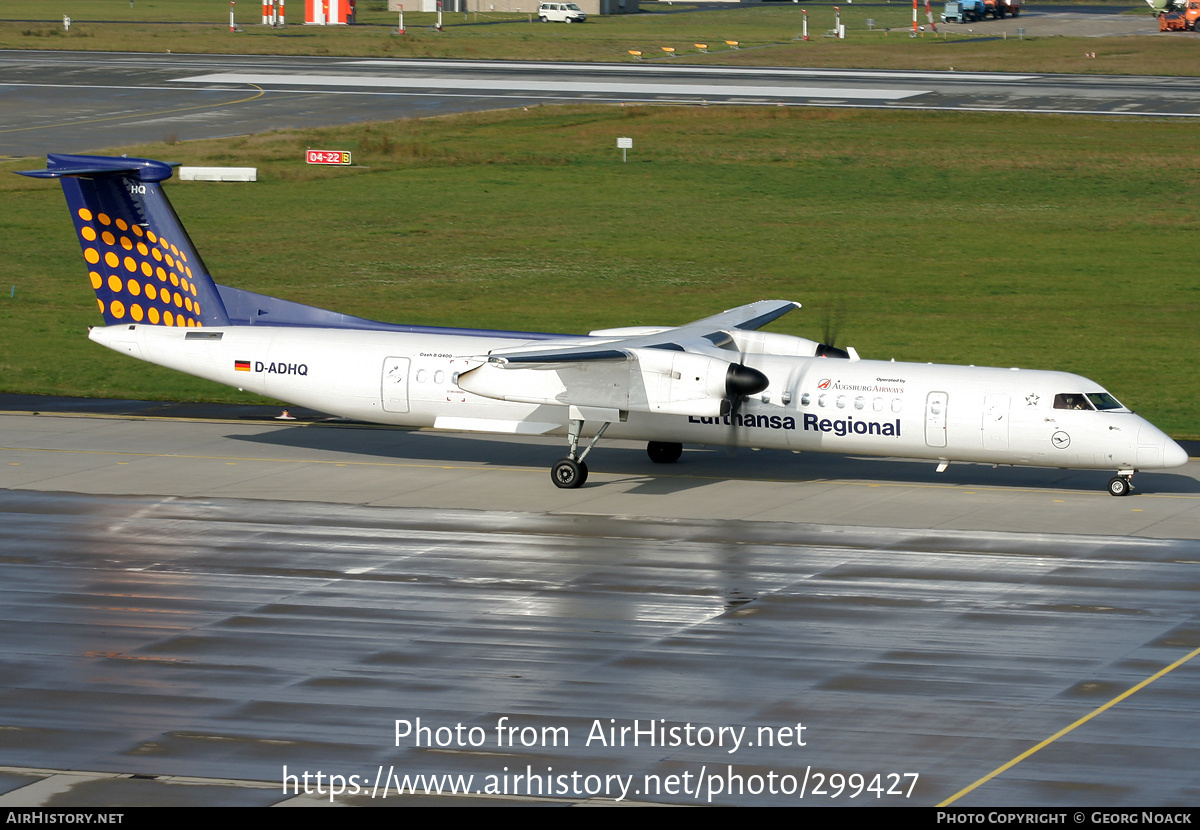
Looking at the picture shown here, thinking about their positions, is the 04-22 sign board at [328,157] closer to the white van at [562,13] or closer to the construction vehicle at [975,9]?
the white van at [562,13]

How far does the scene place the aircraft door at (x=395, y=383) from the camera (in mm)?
30266

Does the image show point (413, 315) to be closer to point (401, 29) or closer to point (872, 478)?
point (872, 478)

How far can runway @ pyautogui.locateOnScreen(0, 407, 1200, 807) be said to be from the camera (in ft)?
52.9

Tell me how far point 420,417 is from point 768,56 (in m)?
76.6

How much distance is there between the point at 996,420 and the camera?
2775 cm

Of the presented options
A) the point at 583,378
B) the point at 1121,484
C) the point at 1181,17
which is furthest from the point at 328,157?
the point at 1181,17

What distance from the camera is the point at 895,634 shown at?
20625 millimetres

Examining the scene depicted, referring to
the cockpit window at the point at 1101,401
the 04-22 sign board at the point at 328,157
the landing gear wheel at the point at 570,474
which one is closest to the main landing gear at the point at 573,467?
the landing gear wheel at the point at 570,474

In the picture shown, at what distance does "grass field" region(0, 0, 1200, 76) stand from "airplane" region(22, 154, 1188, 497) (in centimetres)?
6964

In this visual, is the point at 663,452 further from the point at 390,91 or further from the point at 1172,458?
the point at 390,91

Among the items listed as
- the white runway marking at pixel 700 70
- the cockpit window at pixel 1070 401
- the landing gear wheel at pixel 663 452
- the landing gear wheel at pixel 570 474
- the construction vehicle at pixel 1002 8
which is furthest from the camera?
the construction vehicle at pixel 1002 8

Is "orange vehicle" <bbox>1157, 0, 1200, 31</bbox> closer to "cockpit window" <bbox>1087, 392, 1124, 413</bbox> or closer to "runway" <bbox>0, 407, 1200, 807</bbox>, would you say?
"runway" <bbox>0, 407, 1200, 807</bbox>

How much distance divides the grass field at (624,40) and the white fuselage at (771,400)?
69705 millimetres

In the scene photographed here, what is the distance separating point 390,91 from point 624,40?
36.0m
